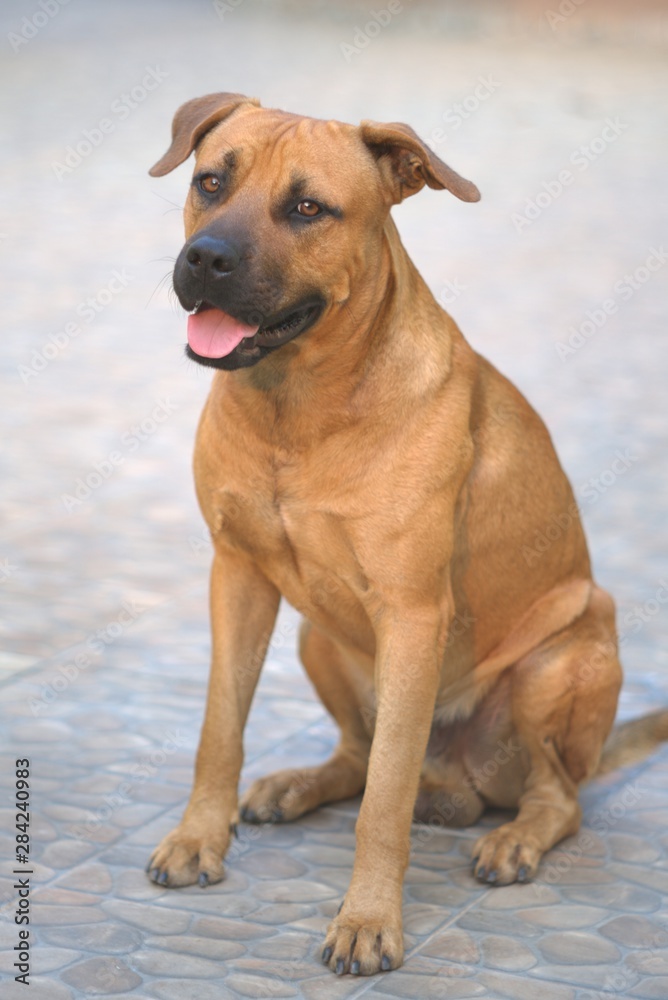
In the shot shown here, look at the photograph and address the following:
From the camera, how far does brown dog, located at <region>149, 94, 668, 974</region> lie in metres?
3.42

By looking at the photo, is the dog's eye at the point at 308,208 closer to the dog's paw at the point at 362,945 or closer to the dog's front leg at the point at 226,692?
the dog's front leg at the point at 226,692

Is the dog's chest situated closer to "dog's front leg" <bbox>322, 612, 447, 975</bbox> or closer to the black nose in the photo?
"dog's front leg" <bbox>322, 612, 447, 975</bbox>

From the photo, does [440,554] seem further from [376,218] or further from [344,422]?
[376,218]

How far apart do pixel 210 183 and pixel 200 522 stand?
3.44 m

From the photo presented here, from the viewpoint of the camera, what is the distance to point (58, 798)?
4.29 metres

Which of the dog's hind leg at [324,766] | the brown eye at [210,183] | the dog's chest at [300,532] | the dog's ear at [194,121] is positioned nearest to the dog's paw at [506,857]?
the dog's hind leg at [324,766]

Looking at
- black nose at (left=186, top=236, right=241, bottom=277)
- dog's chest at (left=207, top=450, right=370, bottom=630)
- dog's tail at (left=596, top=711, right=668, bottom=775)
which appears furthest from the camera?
dog's tail at (left=596, top=711, right=668, bottom=775)

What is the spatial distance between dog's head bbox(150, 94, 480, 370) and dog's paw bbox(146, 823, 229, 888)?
132cm

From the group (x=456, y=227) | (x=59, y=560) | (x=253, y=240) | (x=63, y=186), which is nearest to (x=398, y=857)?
(x=253, y=240)

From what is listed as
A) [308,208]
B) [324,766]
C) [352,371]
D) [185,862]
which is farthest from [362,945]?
[308,208]

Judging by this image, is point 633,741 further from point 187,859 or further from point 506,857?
point 187,859

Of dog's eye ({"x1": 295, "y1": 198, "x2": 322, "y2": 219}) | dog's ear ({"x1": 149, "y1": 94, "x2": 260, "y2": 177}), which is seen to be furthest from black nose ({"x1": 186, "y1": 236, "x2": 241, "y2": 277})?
dog's ear ({"x1": 149, "y1": 94, "x2": 260, "y2": 177})

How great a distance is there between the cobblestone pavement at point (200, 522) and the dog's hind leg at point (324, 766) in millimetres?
63

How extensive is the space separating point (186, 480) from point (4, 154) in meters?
8.28
